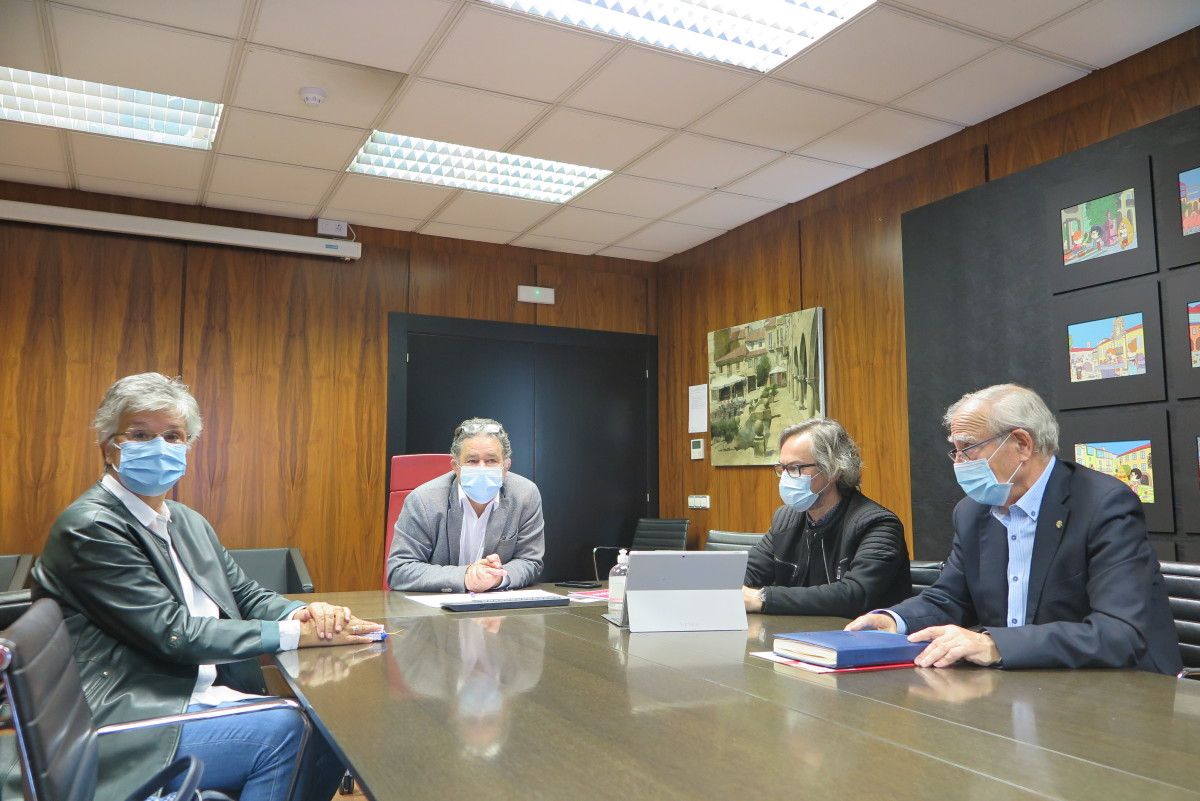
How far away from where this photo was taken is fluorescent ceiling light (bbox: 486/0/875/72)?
3.28m

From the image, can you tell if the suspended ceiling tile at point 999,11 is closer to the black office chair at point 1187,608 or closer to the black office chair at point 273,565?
the black office chair at point 1187,608

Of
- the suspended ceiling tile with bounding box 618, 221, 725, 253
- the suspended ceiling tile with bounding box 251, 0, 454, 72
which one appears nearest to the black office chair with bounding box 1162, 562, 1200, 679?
the suspended ceiling tile with bounding box 251, 0, 454, 72

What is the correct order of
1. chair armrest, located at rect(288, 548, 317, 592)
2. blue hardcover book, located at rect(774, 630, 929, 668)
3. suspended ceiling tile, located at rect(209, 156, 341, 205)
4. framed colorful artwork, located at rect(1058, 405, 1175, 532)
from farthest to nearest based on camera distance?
1. chair armrest, located at rect(288, 548, 317, 592)
2. suspended ceiling tile, located at rect(209, 156, 341, 205)
3. framed colorful artwork, located at rect(1058, 405, 1175, 532)
4. blue hardcover book, located at rect(774, 630, 929, 668)

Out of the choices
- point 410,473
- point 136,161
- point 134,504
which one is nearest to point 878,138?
point 410,473

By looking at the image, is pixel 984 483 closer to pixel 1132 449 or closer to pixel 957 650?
pixel 957 650

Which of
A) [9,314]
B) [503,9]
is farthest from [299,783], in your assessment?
[9,314]

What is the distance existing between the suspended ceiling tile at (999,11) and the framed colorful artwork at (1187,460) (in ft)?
5.23

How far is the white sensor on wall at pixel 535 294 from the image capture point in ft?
20.8

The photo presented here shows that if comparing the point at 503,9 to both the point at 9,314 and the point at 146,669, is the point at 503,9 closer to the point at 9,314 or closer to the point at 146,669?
the point at 146,669

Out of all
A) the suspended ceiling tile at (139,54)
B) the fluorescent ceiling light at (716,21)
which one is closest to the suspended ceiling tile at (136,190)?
the suspended ceiling tile at (139,54)

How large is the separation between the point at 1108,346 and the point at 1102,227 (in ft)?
1.68

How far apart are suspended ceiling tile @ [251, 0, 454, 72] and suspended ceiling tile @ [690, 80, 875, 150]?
1470 millimetres

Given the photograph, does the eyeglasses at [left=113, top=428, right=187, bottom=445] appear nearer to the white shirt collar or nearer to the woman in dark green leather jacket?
the woman in dark green leather jacket

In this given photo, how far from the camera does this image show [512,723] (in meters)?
1.32
